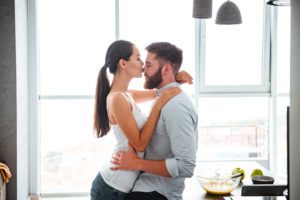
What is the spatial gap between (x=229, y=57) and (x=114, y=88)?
2.35 meters

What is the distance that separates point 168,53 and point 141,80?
83.5 inches

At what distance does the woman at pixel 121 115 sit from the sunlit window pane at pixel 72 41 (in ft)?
6.10

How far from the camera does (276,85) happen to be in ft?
15.2

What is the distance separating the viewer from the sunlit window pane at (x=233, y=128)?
469 cm

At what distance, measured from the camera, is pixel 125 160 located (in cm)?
221

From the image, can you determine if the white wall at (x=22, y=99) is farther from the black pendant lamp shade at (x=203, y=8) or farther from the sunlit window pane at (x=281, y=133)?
the sunlit window pane at (x=281, y=133)

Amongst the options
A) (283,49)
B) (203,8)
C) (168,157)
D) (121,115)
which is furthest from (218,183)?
(283,49)

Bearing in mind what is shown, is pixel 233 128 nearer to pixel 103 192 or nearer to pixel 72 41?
pixel 72 41

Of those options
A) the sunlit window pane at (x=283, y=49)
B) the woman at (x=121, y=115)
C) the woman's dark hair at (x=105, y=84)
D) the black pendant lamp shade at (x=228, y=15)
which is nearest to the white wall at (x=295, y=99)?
the woman at (x=121, y=115)

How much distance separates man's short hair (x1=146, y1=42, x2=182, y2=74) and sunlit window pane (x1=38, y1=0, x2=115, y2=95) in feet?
7.22

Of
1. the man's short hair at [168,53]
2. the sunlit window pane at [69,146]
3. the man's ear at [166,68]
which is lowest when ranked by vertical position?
the sunlit window pane at [69,146]

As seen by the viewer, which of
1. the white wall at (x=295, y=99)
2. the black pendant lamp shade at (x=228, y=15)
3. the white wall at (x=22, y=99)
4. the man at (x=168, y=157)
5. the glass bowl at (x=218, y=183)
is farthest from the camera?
the white wall at (x=22, y=99)

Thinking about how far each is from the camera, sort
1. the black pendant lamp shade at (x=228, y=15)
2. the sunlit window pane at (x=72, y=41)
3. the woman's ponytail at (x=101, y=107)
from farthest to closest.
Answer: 1. the sunlit window pane at (x=72, y=41)
2. the black pendant lamp shade at (x=228, y=15)
3. the woman's ponytail at (x=101, y=107)

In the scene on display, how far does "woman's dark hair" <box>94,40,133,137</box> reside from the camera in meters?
2.59
